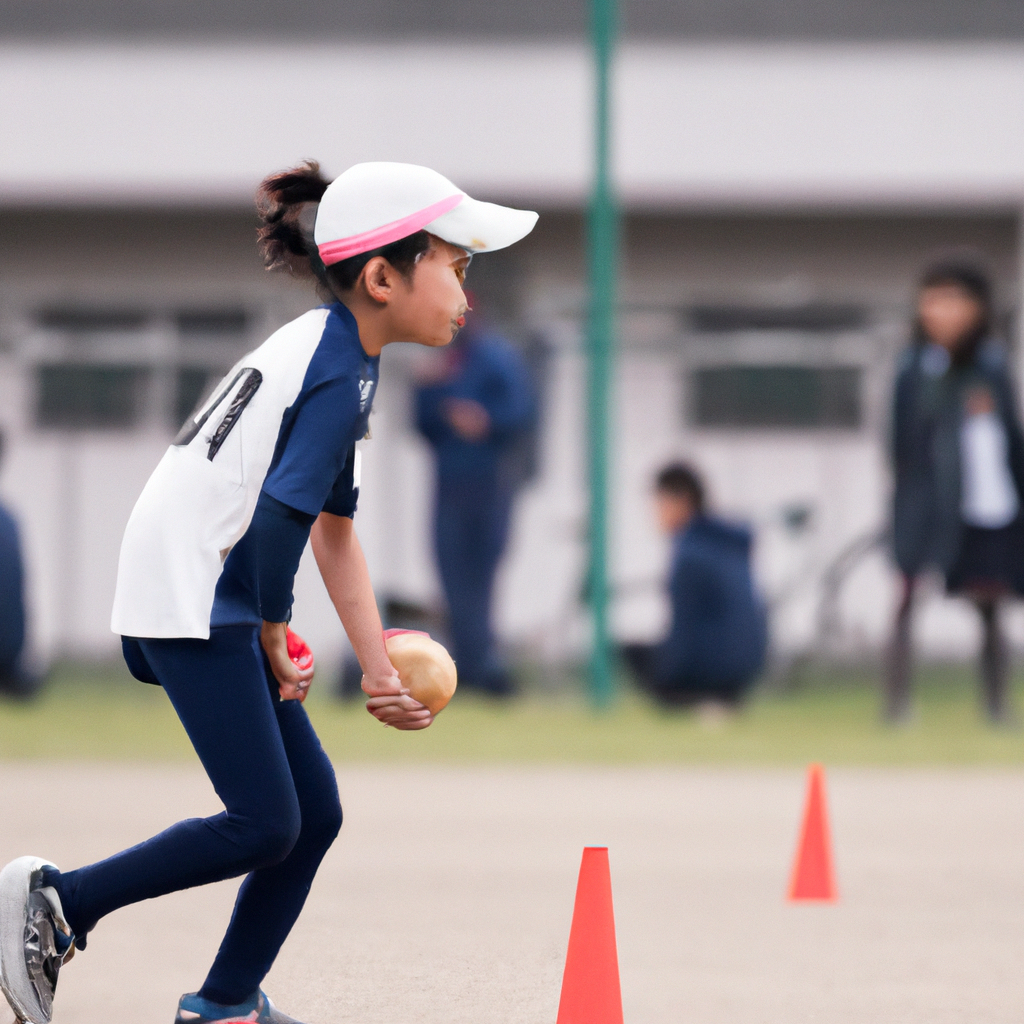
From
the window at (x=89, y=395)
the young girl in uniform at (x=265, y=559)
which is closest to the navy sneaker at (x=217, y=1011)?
the young girl in uniform at (x=265, y=559)

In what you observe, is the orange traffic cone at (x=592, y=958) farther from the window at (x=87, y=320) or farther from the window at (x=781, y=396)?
the window at (x=87, y=320)

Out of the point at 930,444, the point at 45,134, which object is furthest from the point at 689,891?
the point at 45,134

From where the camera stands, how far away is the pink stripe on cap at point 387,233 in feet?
11.9

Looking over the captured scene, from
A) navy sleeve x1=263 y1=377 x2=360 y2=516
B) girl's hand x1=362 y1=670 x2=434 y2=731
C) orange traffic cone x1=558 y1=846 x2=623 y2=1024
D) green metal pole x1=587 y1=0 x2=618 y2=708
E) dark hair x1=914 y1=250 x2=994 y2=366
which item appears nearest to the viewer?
navy sleeve x1=263 y1=377 x2=360 y2=516

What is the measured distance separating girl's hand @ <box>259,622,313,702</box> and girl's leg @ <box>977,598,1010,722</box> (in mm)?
6466

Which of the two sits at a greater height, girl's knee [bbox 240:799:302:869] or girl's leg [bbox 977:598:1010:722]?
girl's knee [bbox 240:799:302:869]

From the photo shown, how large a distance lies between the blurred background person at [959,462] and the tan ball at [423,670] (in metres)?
6.10

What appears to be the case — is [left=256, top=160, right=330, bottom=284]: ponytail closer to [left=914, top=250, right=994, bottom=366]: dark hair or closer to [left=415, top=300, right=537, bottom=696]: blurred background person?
[left=914, top=250, right=994, bottom=366]: dark hair

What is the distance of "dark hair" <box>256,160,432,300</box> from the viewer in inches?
146

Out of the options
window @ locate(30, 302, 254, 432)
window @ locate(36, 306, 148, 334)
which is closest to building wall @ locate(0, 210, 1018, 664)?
window @ locate(30, 302, 254, 432)

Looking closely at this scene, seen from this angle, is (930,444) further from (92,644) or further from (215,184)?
(215,184)

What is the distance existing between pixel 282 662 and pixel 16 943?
2.47ft

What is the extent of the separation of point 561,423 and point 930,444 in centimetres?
296

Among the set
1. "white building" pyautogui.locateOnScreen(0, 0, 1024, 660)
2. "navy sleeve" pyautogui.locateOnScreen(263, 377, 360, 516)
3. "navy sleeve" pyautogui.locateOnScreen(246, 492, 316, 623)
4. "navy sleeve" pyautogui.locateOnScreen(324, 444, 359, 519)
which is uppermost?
"white building" pyautogui.locateOnScreen(0, 0, 1024, 660)
